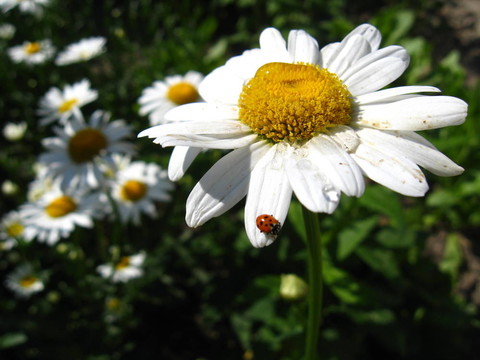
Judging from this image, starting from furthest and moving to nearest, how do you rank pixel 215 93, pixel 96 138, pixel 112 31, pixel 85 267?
pixel 112 31, pixel 85 267, pixel 96 138, pixel 215 93

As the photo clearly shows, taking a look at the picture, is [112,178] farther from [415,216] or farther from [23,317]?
[415,216]

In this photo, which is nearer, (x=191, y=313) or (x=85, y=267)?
(x=85, y=267)

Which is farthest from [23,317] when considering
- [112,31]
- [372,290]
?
[112,31]

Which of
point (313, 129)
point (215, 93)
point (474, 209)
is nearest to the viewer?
point (313, 129)

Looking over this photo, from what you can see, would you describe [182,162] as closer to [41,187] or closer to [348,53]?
[348,53]

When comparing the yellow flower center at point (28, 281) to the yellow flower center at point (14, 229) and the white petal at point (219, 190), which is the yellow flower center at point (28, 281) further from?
the white petal at point (219, 190)

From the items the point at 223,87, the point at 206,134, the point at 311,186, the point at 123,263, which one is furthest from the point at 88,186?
the point at 311,186
